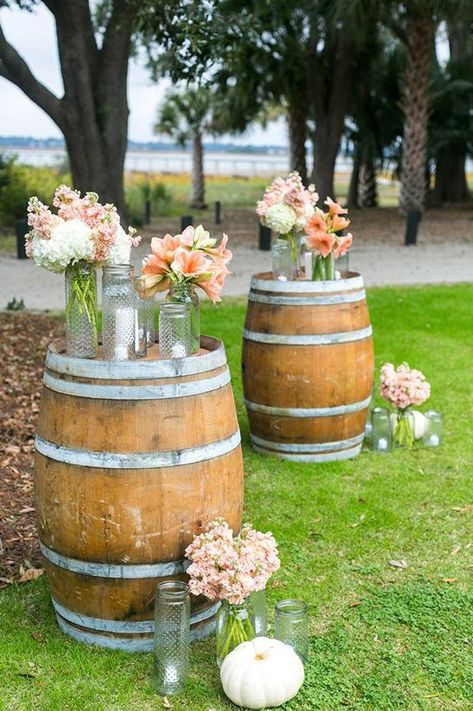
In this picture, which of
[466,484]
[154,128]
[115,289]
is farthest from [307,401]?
[154,128]

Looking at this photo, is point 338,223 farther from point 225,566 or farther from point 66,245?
point 225,566

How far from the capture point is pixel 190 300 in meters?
4.07

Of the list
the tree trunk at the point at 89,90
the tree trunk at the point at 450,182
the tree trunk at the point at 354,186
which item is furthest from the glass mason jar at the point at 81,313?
the tree trunk at the point at 354,186

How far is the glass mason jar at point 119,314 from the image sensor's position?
3.90 m

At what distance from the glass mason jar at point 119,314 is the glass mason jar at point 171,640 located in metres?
0.99

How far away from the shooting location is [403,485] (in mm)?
5965

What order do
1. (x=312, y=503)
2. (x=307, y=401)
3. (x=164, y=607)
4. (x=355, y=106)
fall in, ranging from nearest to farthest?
(x=164, y=607) → (x=312, y=503) → (x=307, y=401) → (x=355, y=106)

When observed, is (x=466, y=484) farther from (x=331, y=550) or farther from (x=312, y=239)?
(x=312, y=239)

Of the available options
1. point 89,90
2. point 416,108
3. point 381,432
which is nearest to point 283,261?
point 381,432

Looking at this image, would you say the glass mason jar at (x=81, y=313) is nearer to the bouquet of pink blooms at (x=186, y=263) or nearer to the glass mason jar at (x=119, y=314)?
the glass mason jar at (x=119, y=314)

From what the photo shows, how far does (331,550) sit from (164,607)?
1.54 m

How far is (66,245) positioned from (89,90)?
13.5 m

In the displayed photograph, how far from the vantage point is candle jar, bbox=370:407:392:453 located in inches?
258

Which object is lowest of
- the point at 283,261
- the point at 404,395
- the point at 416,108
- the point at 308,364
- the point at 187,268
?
the point at 404,395
